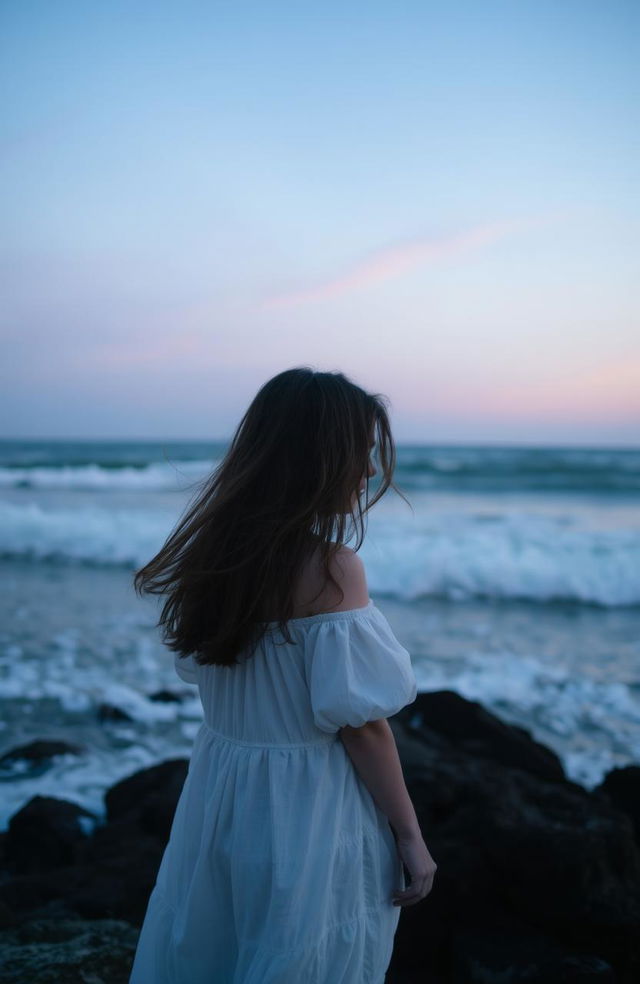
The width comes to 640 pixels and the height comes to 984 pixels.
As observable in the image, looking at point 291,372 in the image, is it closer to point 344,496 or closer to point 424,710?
point 344,496

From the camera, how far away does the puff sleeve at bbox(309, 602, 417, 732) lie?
1.40m

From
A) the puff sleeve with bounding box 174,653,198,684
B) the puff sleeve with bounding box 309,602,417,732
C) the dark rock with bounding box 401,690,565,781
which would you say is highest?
the puff sleeve with bounding box 309,602,417,732

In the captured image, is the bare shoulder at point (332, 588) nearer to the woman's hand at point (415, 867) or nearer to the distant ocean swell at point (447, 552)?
the woman's hand at point (415, 867)

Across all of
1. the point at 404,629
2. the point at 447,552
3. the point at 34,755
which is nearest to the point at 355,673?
the point at 34,755

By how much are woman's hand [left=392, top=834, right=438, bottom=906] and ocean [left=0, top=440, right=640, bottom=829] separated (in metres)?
0.98

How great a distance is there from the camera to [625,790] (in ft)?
12.1

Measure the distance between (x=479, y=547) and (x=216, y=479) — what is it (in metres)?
11.1

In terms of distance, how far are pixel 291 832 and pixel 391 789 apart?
9.2 inches

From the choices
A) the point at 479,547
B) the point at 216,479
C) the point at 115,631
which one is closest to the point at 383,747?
the point at 216,479

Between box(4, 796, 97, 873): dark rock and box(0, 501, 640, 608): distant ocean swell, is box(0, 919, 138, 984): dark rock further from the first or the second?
box(0, 501, 640, 608): distant ocean swell

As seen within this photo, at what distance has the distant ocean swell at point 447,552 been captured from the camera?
10547 millimetres

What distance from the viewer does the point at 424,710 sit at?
15.7ft

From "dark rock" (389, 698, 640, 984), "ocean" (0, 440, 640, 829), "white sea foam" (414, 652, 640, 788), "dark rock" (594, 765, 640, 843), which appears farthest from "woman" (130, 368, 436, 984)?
"white sea foam" (414, 652, 640, 788)

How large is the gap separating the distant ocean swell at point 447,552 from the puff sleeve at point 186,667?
869cm
